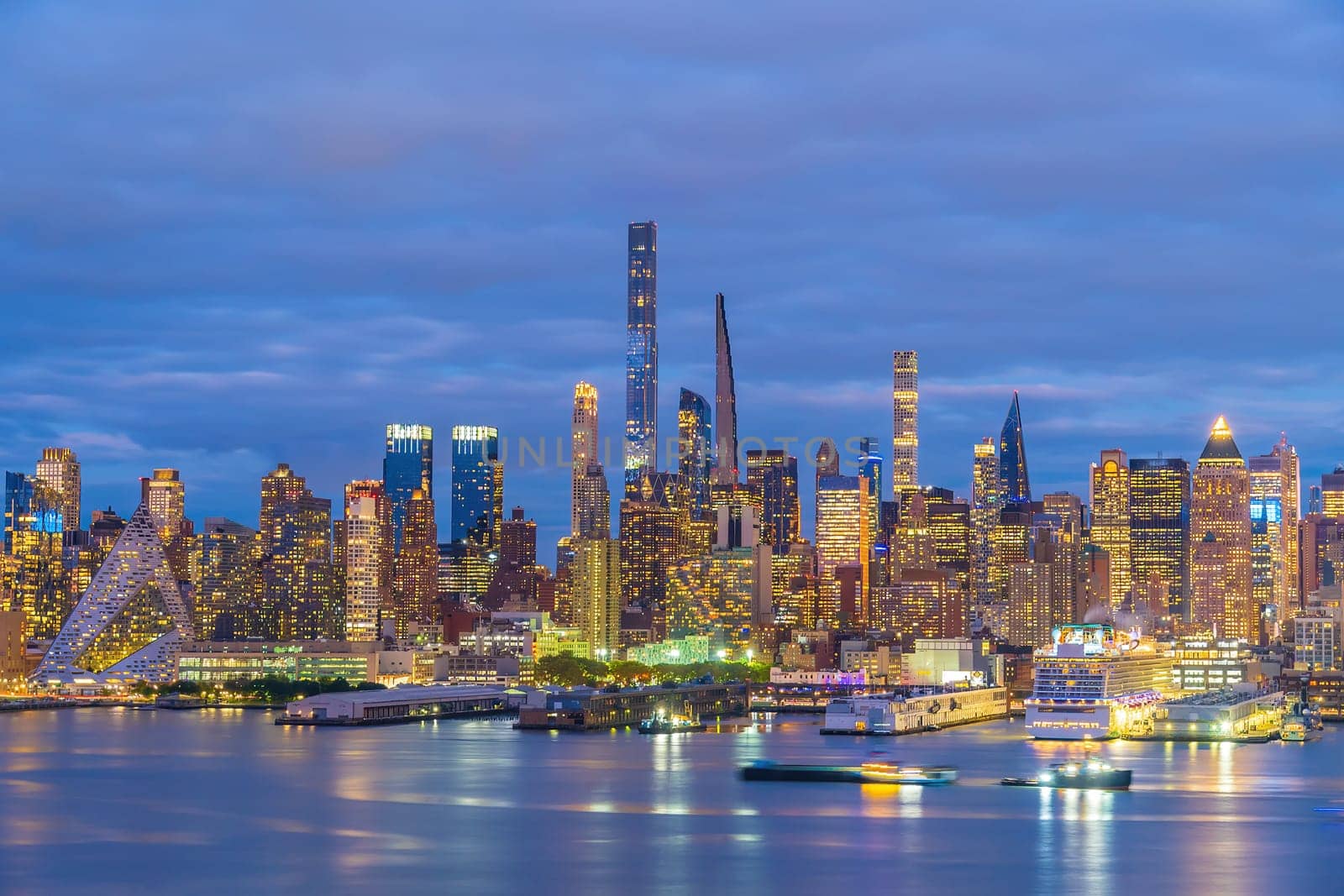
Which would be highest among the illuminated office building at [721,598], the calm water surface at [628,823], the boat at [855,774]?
the illuminated office building at [721,598]

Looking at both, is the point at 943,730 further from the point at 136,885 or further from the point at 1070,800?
the point at 136,885

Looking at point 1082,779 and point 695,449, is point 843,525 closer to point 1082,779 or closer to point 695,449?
point 695,449

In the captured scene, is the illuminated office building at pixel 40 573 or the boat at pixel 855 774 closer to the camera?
the boat at pixel 855 774

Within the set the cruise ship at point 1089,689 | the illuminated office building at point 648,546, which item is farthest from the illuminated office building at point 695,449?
the cruise ship at point 1089,689

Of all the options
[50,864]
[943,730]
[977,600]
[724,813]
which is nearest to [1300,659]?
[943,730]

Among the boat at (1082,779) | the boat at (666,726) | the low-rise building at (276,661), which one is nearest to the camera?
the boat at (1082,779)

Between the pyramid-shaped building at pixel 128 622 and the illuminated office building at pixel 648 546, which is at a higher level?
the illuminated office building at pixel 648 546

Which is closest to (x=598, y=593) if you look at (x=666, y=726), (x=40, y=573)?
(x=40, y=573)

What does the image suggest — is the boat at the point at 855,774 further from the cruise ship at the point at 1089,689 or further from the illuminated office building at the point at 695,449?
the illuminated office building at the point at 695,449

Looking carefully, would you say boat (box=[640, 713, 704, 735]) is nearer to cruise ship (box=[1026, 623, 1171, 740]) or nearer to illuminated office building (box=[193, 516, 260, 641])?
cruise ship (box=[1026, 623, 1171, 740])
